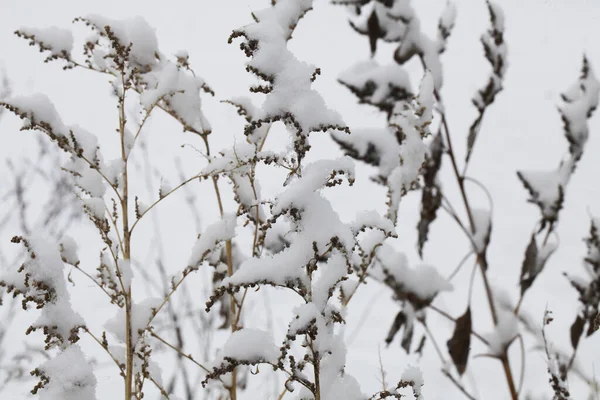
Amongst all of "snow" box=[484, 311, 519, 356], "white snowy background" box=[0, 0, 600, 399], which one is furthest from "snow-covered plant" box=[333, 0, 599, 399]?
"white snowy background" box=[0, 0, 600, 399]

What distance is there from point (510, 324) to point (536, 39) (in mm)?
4724

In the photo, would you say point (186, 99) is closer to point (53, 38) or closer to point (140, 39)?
point (140, 39)

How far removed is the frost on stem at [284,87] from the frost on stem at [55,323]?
398 mm

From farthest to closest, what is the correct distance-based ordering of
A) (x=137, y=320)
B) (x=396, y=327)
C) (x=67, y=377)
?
(x=396, y=327)
(x=137, y=320)
(x=67, y=377)

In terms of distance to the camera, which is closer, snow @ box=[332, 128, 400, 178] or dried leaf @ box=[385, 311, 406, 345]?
snow @ box=[332, 128, 400, 178]

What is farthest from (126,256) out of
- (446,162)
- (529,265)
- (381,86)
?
(446,162)

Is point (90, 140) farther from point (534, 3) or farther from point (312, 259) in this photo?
point (534, 3)

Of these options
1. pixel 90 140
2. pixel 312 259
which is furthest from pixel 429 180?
pixel 90 140

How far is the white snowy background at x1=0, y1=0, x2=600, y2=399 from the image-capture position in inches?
113

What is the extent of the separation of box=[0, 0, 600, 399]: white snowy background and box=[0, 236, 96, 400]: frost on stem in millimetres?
1261

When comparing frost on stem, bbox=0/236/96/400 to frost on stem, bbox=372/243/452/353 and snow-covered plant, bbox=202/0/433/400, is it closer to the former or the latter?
snow-covered plant, bbox=202/0/433/400

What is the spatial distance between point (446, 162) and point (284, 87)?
13.4ft

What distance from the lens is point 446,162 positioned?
4488 mm

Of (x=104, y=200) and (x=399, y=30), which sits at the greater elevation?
(x=399, y=30)
